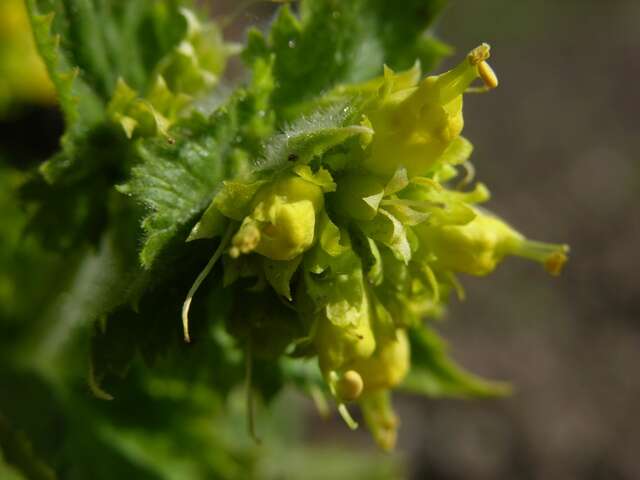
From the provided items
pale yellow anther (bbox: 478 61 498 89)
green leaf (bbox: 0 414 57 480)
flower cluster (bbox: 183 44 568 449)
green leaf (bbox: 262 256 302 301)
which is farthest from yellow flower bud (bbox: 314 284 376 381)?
green leaf (bbox: 0 414 57 480)

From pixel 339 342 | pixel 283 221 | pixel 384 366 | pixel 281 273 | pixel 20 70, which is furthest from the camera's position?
pixel 20 70

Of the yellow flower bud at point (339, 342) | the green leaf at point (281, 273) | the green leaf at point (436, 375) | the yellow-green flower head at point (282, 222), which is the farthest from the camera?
the green leaf at point (436, 375)

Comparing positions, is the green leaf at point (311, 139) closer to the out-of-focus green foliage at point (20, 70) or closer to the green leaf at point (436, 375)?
the green leaf at point (436, 375)

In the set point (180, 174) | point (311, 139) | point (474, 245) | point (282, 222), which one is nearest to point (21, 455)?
point (180, 174)

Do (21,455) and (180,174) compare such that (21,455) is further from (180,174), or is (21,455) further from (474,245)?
(474,245)

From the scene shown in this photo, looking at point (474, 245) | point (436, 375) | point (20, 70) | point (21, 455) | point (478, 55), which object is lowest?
point (436, 375)

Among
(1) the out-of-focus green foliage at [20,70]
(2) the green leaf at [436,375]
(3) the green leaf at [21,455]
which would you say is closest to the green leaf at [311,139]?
(3) the green leaf at [21,455]

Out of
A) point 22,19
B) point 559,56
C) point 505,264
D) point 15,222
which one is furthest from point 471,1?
point 15,222
